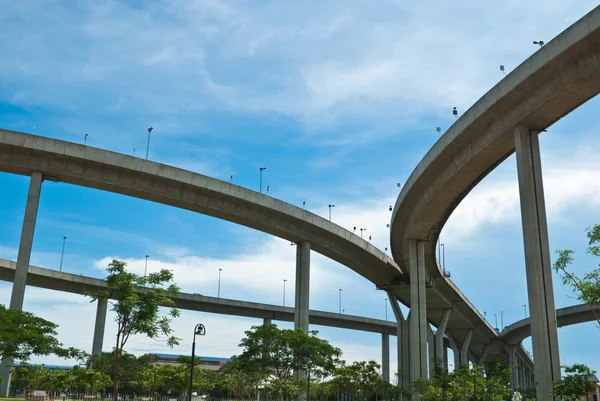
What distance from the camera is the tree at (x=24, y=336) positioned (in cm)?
3600

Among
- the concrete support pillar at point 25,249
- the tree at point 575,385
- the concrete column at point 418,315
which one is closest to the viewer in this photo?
the tree at point 575,385

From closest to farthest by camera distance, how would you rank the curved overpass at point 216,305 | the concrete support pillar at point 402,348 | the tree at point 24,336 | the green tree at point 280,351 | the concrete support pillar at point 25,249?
the tree at point 24,336 < the concrete support pillar at point 25,249 < the green tree at point 280,351 < the curved overpass at point 216,305 < the concrete support pillar at point 402,348

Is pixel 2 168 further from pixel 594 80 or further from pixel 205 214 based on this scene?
pixel 594 80

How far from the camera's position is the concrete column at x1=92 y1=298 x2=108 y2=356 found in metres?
80.2

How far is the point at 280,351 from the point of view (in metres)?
53.3

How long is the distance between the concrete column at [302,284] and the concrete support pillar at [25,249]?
2504cm

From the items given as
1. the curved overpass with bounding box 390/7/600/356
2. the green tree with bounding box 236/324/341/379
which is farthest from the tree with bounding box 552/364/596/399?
the green tree with bounding box 236/324/341/379

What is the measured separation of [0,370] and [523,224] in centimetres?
3699

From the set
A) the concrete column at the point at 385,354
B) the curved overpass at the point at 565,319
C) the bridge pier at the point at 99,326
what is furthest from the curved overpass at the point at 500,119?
the concrete column at the point at 385,354

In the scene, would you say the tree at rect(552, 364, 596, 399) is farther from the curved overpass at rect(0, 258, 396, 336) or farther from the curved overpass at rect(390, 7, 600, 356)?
the curved overpass at rect(0, 258, 396, 336)

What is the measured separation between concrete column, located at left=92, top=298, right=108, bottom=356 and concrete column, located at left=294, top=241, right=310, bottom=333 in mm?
34201

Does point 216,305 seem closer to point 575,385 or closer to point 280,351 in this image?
point 280,351

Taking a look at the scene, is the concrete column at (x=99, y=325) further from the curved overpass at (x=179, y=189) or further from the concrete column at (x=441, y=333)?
the concrete column at (x=441, y=333)

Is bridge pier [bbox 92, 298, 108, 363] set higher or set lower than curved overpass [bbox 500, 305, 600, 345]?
lower
